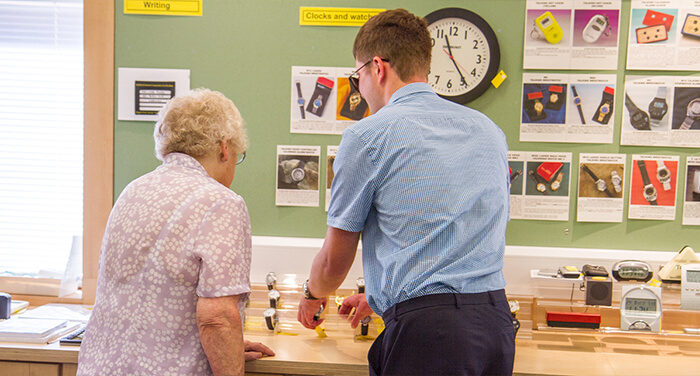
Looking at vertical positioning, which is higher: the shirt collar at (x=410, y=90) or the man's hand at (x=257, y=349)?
the shirt collar at (x=410, y=90)

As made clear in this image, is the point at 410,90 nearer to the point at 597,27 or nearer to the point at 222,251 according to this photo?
the point at 222,251

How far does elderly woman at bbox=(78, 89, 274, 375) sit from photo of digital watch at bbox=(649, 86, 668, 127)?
1.88 m

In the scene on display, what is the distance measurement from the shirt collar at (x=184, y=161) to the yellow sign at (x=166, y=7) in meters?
A: 1.15

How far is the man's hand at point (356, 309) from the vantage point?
1.86m

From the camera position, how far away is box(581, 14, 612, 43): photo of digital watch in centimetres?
235

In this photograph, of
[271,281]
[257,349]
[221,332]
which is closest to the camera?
[221,332]

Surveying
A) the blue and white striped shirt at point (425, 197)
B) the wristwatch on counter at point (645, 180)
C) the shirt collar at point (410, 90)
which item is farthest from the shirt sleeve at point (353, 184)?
the wristwatch on counter at point (645, 180)

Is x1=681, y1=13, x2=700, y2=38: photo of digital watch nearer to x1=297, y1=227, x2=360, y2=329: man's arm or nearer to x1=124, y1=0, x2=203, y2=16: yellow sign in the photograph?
x1=297, y1=227, x2=360, y2=329: man's arm

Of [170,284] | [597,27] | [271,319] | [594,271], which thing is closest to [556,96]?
[597,27]

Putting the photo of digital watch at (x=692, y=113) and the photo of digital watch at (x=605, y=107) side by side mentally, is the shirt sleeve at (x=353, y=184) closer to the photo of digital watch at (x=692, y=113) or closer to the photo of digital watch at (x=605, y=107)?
the photo of digital watch at (x=605, y=107)

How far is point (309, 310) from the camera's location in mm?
1871

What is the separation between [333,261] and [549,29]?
153cm

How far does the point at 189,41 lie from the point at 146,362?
1.56 m

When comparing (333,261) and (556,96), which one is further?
(556,96)
